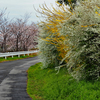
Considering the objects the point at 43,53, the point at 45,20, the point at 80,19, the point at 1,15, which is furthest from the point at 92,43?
the point at 1,15

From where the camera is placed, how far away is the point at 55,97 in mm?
6668

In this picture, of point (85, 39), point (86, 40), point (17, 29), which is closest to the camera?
point (85, 39)

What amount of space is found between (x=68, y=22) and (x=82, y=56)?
6.12 ft

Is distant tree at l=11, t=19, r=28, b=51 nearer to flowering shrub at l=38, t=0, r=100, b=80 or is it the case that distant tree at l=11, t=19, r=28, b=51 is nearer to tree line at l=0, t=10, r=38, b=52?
tree line at l=0, t=10, r=38, b=52

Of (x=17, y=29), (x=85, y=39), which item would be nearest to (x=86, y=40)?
(x=85, y=39)

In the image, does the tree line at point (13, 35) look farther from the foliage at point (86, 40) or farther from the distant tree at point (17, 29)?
the foliage at point (86, 40)

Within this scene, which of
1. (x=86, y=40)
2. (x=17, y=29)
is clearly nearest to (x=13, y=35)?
(x=17, y=29)

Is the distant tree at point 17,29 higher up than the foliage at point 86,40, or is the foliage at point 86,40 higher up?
the distant tree at point 17,29

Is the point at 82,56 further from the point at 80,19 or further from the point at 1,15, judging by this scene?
the point at 1,15

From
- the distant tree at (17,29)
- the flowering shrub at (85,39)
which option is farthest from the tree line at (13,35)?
the flowering shrub at (85,39)

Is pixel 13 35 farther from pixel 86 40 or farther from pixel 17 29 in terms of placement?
pixel 86 40

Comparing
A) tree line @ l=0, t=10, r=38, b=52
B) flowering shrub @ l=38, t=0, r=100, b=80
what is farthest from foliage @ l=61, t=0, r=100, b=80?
tree line @ l=0, t=10, r=38, b=52

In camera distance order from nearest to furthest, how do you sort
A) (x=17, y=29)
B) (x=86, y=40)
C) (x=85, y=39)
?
(x=85, y=39), (x=86, y=40), (x=17, y=29)

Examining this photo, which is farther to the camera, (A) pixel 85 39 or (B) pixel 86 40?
(B) pixel 86 40
